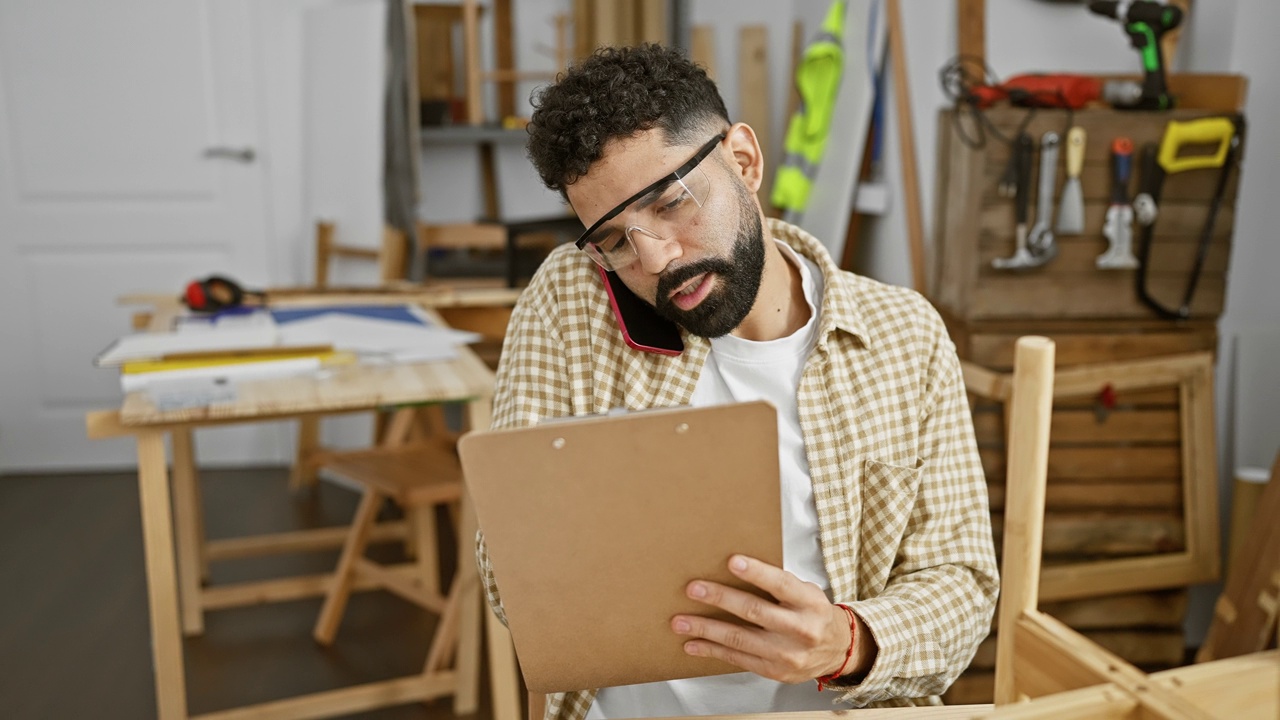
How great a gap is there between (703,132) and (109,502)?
3.48 metres

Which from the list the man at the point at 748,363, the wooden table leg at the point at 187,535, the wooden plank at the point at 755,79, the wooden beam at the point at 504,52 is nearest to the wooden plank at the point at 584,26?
the wooden beam at the point at 504,52

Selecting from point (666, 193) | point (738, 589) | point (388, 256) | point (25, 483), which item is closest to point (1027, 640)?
point (738, 589)

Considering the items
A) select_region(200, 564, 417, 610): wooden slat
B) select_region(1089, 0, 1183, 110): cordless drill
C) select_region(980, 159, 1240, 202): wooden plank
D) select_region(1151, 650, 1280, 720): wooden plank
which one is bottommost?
select_region(200, 564, 417, 610): wooden slat

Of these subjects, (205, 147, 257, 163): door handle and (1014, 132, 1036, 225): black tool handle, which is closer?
(1014, 132, 1036, 225): black tool handle

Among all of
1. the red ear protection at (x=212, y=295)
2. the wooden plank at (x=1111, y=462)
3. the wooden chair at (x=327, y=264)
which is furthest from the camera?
the wooden chair at (x=327, y=264)

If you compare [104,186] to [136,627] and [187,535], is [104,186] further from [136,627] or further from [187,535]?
[136,627]

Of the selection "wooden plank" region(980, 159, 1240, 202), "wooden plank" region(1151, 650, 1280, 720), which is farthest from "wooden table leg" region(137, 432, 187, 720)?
"wooden plank" region(980, 159, 1240, 202)

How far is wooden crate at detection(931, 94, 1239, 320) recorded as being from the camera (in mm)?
2146

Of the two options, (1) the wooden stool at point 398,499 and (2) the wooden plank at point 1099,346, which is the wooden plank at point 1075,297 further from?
(1) the wooden stool at point 398,499

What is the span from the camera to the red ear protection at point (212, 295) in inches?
104

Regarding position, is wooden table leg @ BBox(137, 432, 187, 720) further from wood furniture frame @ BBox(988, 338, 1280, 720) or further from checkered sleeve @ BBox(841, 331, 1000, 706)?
wood furniture frame @ BBox(988, 338, 1280, 720)

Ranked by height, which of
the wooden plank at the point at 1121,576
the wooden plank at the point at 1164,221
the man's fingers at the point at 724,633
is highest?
the wooden plank at the point at 1164,221

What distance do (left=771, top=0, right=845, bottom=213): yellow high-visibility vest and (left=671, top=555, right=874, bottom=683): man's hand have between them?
8.61 ft

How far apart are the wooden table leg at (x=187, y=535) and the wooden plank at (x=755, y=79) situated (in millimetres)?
2487
